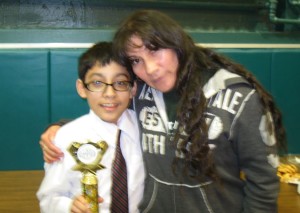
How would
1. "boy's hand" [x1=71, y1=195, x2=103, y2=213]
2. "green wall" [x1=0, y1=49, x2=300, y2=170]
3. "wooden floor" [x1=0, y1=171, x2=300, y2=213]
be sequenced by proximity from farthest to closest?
"green wall" [x1=0, y1=49, x2=300, y2=170] → "wooden floor" [x1=0, y1=171, x2=300, y2=213] → "boy's hand" [x1=71, y1=195, x2=103, y2=213]

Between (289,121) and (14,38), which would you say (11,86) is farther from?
(289,121)

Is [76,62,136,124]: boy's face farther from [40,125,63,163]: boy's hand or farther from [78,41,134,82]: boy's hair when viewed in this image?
[40,125,63,163]: boy's hand


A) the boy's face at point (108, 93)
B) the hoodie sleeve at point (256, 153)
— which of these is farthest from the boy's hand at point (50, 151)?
the hoodie sleeve at point (256, 153)

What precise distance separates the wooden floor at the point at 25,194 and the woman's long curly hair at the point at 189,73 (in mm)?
264

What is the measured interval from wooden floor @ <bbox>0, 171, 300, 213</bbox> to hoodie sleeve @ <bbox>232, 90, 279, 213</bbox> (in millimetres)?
196

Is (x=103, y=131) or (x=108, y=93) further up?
(x=108, y=93)

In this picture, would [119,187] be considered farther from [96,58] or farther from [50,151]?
[96,58]

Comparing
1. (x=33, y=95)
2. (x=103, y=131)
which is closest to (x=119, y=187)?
(x=103, y=131)

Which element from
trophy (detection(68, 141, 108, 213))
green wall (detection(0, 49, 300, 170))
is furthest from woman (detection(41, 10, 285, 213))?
green wall (detection(0, 49, 300, 170))

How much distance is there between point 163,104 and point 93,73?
9.4 inches

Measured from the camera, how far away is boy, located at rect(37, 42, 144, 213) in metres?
1.00

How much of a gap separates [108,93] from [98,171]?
233mm

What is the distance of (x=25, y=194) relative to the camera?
3.94 feet

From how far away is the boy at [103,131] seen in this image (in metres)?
1.00
